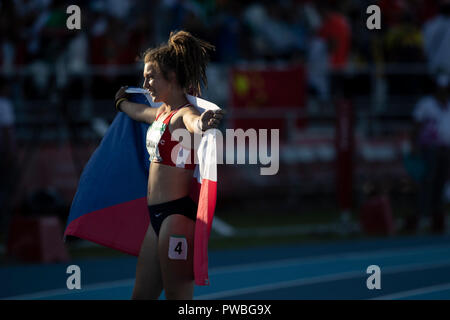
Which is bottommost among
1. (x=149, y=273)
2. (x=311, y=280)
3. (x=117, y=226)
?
(x=311, y=280)

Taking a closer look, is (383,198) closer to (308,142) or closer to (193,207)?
(308,142)

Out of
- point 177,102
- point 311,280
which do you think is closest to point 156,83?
point 177,102

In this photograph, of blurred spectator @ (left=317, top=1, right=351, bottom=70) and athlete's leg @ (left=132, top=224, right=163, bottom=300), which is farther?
blurred spectator @ (left=317, top=1, right=351, bottom=70)

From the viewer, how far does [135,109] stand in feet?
21.0

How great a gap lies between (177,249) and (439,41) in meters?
12.8

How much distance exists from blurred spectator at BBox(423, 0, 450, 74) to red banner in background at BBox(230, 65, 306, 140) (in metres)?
2.84

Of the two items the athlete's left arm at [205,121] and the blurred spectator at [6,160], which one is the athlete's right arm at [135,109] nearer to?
the athlete's left arm at [205,121]

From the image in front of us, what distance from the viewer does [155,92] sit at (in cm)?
589

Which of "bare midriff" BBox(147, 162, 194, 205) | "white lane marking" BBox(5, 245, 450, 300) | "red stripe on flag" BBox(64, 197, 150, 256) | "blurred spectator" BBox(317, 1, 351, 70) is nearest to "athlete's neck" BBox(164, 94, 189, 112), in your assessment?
"bare midriff" BBox(147, 162, 194, 205)

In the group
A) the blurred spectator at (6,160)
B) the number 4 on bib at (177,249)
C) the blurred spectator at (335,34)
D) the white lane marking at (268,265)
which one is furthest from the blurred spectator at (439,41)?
the number 4 on bib at (177,249)

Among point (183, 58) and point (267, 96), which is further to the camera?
point (267, 96)

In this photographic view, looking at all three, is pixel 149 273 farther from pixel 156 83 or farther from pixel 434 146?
pixel 434 146

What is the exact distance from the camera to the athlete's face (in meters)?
5.87

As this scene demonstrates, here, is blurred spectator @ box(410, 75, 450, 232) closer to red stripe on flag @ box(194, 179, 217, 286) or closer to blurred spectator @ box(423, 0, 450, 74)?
blurred spectator @ box(423, 0, 450, 74)
